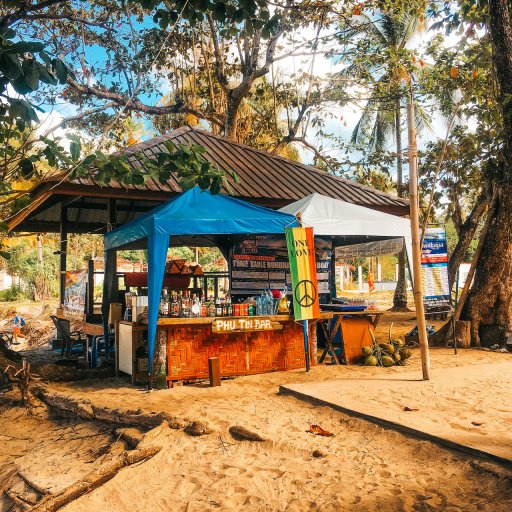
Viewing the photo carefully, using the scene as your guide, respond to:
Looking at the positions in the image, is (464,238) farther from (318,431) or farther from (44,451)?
(44,451)

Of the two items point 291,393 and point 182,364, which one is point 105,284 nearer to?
point 182,364

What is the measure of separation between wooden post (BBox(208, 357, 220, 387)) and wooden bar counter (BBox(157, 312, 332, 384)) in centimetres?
32

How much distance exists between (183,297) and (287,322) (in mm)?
1620

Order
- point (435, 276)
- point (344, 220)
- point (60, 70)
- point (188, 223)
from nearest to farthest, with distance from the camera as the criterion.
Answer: point (60, 70) → point (188, 223) → point (344, 220) → point (435, 276)

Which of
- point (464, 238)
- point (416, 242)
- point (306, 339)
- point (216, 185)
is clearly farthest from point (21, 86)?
point (464, 238)

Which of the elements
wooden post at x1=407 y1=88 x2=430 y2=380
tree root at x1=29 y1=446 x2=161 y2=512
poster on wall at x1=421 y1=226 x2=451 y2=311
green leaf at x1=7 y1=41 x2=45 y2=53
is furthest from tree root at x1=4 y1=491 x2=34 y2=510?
poster on wall at x1=421 y1=226 x2=451 y2=311

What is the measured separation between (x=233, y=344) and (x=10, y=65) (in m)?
5.13

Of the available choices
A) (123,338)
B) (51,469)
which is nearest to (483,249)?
(123,338)

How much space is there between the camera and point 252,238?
9852 millimetres

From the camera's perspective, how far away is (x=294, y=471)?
4.52 metres

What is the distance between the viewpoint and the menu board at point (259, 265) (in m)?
9.77

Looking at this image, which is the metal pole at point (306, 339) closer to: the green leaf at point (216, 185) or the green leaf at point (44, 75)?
the green leaf at point (216, 185)

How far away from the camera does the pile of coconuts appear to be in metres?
8.48

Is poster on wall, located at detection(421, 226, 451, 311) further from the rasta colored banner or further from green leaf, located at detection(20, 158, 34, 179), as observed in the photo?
green leaf, located at detection(20, 158, 34, 179)
